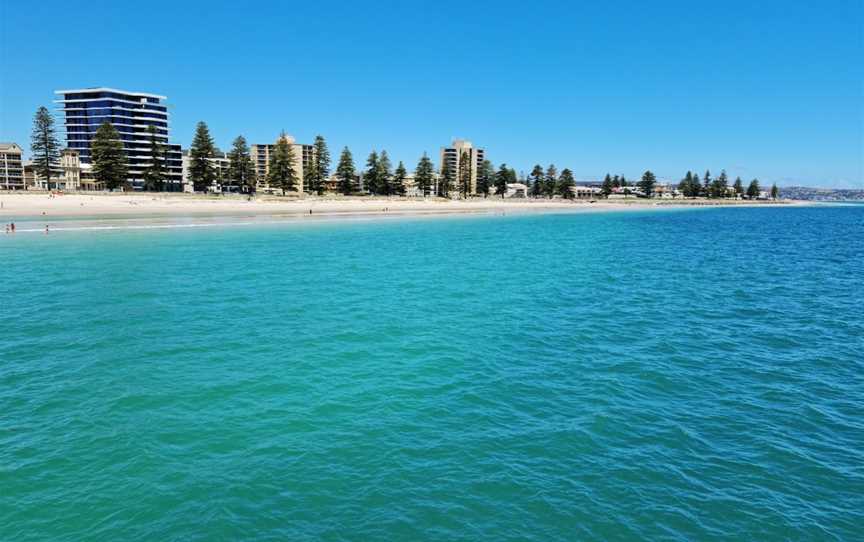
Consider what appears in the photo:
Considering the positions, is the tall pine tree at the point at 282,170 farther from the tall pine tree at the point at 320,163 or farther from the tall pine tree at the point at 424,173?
the tall pine tree at the point at 424,173

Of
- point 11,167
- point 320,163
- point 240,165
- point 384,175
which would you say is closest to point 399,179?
point 384,175

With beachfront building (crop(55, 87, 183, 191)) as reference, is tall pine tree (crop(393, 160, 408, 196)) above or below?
below

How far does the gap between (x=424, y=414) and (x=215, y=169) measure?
102583mm

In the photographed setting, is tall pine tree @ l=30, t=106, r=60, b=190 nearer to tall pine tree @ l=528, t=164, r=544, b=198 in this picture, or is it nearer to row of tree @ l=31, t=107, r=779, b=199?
row of tree @ l=31, t=107, r=779, b=199

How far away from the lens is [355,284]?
84.5 feet

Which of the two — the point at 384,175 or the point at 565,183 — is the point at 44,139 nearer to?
the point at 384,175

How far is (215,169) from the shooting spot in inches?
4028

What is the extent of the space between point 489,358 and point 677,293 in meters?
14.3

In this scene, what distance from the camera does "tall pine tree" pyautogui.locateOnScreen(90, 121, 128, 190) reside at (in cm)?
8312

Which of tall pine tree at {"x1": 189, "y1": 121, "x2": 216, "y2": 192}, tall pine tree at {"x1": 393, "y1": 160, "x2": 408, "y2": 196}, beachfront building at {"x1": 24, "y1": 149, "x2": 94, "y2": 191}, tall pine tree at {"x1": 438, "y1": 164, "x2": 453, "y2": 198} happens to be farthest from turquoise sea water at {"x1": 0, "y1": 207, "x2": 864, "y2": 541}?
tall pine tree at {"x1": 438, "y1": 164, "x2": 453, "y2": 198}

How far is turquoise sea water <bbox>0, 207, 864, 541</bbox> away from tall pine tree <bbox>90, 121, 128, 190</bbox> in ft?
228

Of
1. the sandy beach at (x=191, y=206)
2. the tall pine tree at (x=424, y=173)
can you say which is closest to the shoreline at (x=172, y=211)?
the sandy beach at (x=191, y=206)

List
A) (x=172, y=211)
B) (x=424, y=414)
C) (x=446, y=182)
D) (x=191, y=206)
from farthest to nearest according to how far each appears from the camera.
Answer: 1. (x=446, y=182)
2. (x=191, y=206)
3. (x=172, y=211)
4. (x=424, y=414)

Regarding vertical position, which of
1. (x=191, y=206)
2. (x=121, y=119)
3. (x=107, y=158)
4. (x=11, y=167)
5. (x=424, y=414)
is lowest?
(x=424, y=414)
